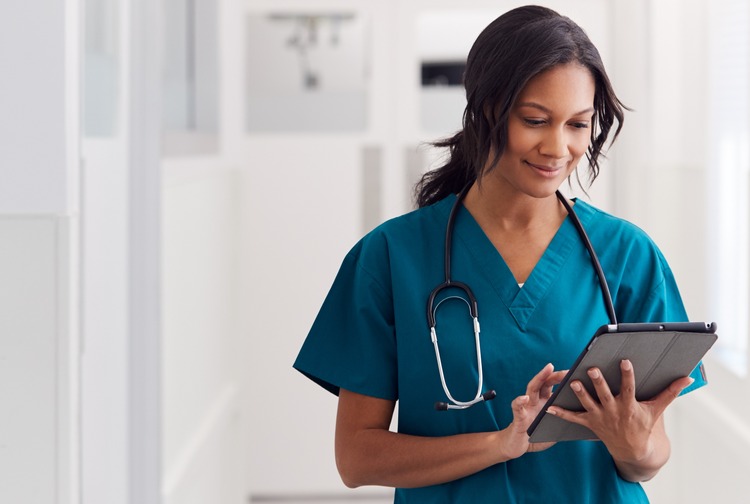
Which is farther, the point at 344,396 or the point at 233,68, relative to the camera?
the point at 233,68

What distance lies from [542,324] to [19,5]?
0.77 meters

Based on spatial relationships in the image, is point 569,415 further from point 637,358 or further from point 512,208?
point 512,208

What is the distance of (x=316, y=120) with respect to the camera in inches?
142

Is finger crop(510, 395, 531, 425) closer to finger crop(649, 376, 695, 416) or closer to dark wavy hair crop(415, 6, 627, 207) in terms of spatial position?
finger crop(649, 376, 695, 416)

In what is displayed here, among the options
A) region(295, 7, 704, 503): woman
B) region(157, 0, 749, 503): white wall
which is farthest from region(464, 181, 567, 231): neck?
region(157, 0, 749, 503): white wall

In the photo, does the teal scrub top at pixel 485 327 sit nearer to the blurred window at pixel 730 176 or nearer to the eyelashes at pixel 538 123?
the eyelashes at pixel 538 123

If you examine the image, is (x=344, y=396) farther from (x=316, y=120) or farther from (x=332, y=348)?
(x=316, y=120)

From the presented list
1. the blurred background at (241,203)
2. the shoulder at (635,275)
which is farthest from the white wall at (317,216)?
the shoulder at (635,275)

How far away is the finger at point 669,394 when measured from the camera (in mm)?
1083

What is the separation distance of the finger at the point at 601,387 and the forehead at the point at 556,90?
10.7 inches

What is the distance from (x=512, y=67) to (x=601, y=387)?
339mm

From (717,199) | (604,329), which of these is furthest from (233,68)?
(604,329)

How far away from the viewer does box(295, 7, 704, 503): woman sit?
1.09 metres

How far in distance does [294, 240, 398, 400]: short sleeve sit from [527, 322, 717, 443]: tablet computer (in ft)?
0.70
